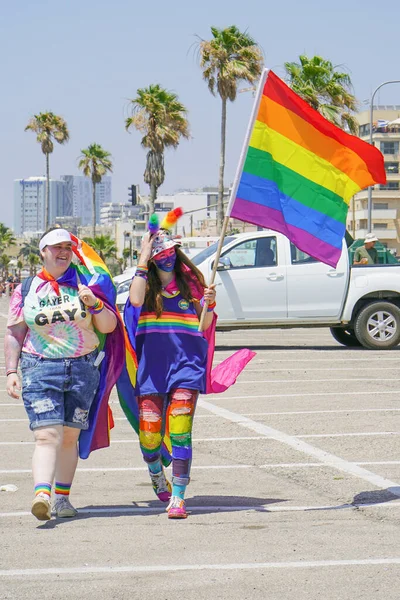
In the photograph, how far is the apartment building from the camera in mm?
108938

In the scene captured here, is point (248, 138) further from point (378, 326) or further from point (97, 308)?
point (378, 326)

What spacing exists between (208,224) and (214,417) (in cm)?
13965

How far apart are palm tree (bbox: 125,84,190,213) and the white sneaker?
4913 centimetres

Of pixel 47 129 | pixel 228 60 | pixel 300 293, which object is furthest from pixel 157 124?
pixel 300 293

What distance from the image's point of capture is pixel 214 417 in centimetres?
1201

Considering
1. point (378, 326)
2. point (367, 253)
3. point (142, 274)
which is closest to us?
point (142, 274)

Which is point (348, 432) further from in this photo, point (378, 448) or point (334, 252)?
point (334, 252)

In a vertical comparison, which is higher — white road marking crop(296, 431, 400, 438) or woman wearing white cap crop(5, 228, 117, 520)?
woman wearing white cap crop(5, 228, 117, 520)

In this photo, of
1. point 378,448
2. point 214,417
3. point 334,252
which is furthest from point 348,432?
point 334,252

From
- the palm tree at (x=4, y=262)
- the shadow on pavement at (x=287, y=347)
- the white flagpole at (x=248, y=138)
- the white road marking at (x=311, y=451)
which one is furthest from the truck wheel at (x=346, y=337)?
the palm tree at (x=4, y=262)

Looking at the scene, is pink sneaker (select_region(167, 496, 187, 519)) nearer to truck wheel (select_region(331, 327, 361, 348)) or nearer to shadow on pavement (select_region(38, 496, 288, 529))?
shadow on pavement (select_region(38, 496, 288, 529))

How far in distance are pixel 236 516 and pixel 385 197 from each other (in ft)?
341

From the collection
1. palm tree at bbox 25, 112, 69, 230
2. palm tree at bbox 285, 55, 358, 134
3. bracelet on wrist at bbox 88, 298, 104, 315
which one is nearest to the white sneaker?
bracelet on wrist at bbox 88, 298, 104, 315

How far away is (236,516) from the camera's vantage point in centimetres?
723
